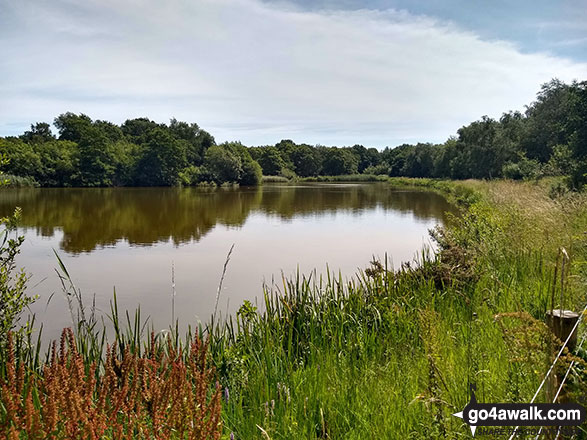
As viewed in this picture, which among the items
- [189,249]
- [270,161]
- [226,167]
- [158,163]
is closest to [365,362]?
[189,249]

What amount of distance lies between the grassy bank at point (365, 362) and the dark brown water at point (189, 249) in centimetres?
89

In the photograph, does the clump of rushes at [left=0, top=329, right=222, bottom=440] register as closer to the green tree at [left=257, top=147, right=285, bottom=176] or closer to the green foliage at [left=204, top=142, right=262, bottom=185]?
the green foliage at [left=204, top=142, right=262, bottom=185]

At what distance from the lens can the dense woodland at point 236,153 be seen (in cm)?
3096

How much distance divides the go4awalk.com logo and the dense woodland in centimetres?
1998

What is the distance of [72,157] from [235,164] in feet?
69.0

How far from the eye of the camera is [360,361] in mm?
3709

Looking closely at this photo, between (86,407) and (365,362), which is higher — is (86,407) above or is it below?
above

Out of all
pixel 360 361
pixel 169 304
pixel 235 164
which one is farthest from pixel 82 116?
pixel 360 361

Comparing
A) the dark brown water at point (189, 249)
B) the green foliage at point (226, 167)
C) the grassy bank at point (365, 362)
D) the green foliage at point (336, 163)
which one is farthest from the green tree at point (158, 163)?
the grassy bank at point (365, 362)

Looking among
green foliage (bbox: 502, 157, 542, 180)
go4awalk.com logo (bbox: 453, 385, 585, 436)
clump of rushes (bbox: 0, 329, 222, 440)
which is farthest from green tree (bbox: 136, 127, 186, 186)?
go4awalk.com logo (bbox: 453, 385, 585, 436)

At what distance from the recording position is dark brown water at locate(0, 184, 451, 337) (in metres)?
8.21

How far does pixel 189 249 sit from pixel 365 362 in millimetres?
10455

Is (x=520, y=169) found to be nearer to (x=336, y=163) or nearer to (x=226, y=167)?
(x=226, y=167)

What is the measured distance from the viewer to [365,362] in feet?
11.7
